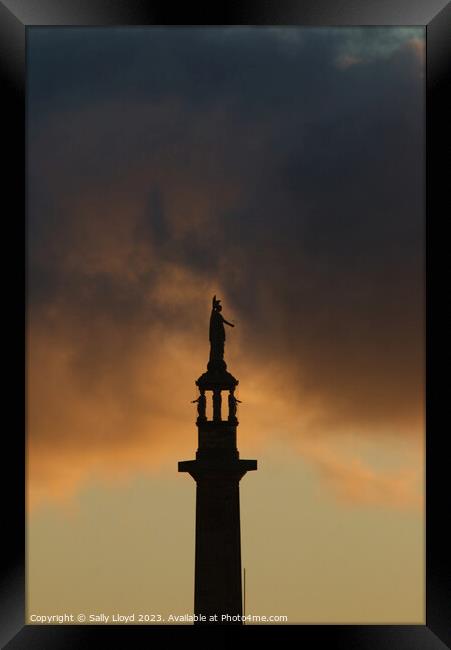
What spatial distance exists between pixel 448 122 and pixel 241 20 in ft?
7.85

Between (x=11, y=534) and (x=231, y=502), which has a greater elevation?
(x=11, y=534)

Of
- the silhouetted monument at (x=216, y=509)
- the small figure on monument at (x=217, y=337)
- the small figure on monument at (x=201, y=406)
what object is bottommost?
the silhouetted monument at (x=216, y=509)

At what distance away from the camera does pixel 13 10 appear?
9.58 meters

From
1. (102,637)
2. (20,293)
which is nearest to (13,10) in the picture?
(20,293)

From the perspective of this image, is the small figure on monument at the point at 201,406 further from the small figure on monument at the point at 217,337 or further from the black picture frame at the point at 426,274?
the black picture frame at the point at 426,274

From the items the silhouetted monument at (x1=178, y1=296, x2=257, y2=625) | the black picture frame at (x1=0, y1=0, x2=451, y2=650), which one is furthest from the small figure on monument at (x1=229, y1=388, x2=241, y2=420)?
the black picture frame at (x1=0, y1=0, x2=451, y2=650)

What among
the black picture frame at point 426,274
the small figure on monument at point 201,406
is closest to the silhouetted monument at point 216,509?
the small figure on monument at point 201,406

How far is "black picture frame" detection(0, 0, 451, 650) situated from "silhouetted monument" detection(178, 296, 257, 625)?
8.12 m

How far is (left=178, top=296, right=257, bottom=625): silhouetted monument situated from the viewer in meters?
17.6

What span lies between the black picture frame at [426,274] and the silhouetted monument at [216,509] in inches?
320

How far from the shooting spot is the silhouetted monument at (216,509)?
17641 mm

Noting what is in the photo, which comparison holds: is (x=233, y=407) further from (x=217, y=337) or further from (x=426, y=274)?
(x=426, y=274)

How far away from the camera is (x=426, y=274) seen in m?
9.66

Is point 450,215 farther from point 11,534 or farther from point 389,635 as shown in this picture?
point 11,534
